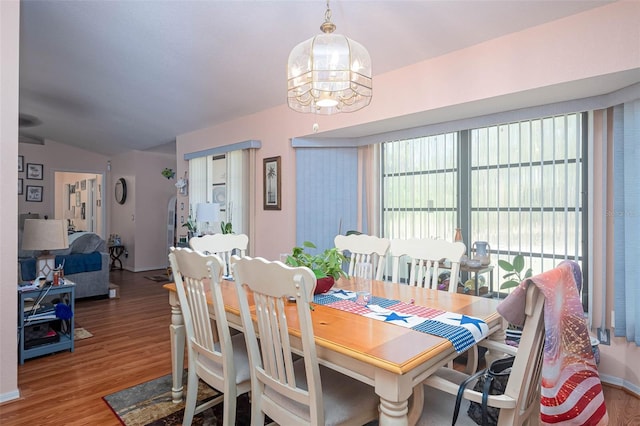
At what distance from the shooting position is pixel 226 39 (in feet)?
9.55

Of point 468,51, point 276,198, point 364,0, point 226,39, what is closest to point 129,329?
point 276,198

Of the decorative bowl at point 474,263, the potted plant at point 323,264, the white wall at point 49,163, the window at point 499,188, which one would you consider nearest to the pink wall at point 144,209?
the white wall at point 49,163

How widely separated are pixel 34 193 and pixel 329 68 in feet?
24.2

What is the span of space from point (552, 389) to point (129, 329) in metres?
3.70

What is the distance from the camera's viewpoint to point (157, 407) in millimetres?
2199

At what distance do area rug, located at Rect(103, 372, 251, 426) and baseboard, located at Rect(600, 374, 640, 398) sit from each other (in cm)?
240

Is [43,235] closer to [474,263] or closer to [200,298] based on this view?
[200,298]

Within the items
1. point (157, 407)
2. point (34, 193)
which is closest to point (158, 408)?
point (157, 407)

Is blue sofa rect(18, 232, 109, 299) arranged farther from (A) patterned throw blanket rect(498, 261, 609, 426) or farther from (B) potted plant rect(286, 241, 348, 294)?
(A) patterned throw blanket rect(498, 261, 609, 426)

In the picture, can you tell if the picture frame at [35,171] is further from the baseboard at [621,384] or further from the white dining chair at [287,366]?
the baseboard at [621,384]

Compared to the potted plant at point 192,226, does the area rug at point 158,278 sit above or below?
below

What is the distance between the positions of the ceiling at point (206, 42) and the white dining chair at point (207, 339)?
5.95 ft

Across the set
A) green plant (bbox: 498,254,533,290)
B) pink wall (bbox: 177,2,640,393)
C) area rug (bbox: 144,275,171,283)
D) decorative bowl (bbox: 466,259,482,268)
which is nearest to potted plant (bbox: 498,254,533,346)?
green plant (bbox: 498,254,533,290)

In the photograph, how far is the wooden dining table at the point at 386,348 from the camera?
119 centimetres
